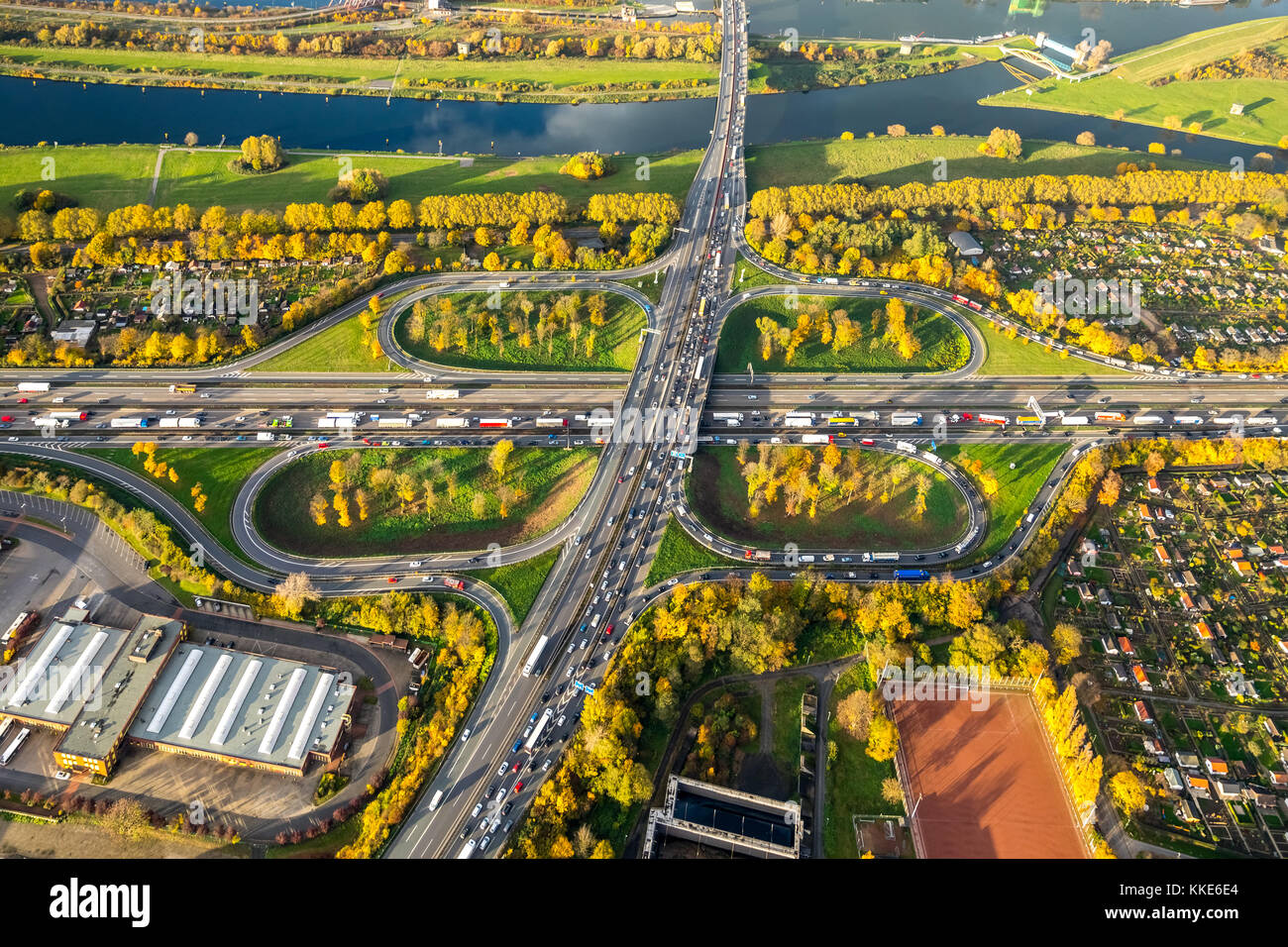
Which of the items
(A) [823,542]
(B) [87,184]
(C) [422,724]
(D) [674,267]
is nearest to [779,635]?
(A) [823,542]

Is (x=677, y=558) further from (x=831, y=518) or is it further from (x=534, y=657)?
(x=831, y=518)

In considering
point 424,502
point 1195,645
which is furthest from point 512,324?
point 1195,645

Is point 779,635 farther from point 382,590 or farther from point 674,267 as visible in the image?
point 674,267

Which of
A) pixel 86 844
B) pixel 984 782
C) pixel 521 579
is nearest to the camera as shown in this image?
pixel 86 844

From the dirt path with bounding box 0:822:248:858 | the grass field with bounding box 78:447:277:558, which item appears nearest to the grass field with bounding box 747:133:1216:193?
the grass field with bounding box 78:447:277:558

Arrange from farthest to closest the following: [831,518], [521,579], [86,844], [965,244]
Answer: [965,244] < [831,518] < [521,579] < [86,844]

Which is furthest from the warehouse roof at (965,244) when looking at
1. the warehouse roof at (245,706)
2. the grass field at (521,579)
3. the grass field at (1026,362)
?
the warehouse roof at (245,706)

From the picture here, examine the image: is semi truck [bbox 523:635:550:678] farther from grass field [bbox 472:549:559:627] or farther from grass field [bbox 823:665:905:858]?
grass field [bbox 823:665:905:858]
